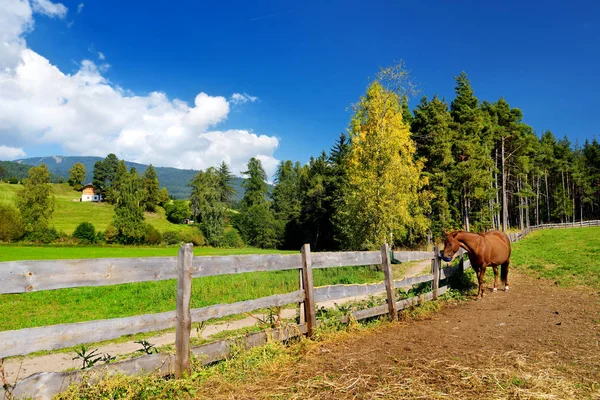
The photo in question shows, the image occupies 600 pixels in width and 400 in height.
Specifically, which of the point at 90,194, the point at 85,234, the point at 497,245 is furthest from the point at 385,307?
the point at 90,194

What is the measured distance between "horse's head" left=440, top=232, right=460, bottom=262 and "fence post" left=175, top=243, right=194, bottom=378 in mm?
7300

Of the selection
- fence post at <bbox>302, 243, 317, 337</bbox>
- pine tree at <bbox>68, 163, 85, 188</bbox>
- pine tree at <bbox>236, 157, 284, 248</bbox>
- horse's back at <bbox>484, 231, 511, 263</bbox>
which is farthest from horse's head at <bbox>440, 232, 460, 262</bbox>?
pine tree at <bbox>68, 163, 85, 188</bbox>

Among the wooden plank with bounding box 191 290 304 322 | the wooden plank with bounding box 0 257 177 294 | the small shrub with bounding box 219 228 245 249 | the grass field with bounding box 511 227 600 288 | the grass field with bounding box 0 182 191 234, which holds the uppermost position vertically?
the grass field with bounding box 0 182 191 234

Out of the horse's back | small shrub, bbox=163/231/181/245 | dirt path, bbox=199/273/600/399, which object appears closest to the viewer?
dirt path, bbox=199/273/600/399

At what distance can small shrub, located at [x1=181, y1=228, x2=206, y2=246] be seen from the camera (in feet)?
195

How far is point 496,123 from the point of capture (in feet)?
126

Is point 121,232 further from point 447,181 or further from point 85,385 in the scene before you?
point 85,385

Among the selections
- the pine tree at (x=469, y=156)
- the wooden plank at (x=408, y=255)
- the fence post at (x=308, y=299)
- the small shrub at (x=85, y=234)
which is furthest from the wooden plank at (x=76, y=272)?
the small shrub at (x=85, y=234)

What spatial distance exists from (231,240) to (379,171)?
45335 millimetres

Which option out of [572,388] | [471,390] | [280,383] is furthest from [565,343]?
[280,383]

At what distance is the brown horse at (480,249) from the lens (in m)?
9.45

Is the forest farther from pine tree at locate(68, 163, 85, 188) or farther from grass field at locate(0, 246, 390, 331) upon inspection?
pine tree at locate(68, 163, 85, 188)

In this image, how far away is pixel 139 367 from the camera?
3545 mm

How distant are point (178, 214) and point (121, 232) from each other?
34242 mm
